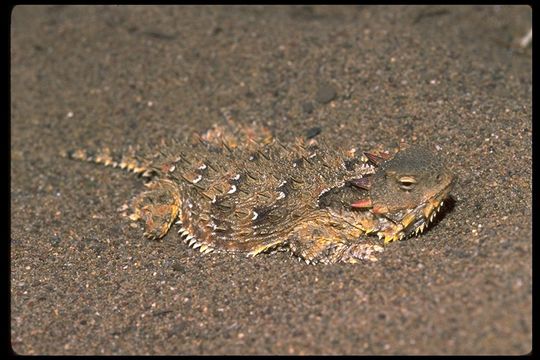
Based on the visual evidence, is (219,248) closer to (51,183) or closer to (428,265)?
(428,265)

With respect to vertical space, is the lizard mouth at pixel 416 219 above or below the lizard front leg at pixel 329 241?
above

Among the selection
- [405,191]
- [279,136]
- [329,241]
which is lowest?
[279,136]

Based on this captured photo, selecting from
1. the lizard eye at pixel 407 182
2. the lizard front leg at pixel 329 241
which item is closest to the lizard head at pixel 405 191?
the lizard eye at pixel 407 182

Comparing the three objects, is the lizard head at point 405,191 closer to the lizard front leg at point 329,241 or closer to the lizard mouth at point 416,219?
the lizard mouth at point 416,219

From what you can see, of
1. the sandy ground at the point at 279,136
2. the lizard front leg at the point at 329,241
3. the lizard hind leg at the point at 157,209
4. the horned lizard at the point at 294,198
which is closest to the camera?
the sandy ground at the point at 279,136

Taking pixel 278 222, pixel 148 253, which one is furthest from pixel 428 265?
pixel 148 253

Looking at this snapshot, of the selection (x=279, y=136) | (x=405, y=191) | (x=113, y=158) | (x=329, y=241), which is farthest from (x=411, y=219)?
(x=113, y=158)

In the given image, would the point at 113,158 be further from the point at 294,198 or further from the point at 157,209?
the point at 294,198

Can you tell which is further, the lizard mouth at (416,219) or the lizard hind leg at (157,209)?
the lizard hind leg at (157,209)
